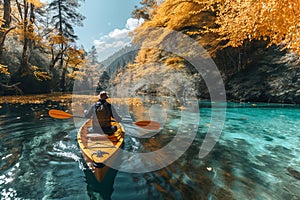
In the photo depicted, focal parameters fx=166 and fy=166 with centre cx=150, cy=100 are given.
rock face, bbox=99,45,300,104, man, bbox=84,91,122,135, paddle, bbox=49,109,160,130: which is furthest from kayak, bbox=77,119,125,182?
rock face, bbox=99,45,300,104

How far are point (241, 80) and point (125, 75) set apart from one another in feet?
99.9

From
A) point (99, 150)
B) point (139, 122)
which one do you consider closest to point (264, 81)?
point (139, 122)

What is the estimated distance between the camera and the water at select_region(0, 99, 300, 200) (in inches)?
127

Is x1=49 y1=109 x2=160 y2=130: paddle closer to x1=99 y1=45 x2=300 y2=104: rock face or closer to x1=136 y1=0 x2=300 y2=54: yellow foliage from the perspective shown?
x1=136 y1=0 x2=300 y2=54: yellow foliage

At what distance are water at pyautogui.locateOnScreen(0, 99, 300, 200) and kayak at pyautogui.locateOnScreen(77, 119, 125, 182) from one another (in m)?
0.29

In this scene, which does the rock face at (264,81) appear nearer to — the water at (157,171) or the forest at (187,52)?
the forest at (187,52)

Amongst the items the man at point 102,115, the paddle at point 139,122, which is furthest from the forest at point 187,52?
the man at point 102,115

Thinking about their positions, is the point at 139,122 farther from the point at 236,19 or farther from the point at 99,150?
the point at 236,19

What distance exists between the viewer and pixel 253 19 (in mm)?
5008

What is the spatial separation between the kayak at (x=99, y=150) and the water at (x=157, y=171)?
290 mm

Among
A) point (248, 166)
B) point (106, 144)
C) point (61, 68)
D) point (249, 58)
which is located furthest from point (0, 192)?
point (61, 68)

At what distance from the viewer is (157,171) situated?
402 cm

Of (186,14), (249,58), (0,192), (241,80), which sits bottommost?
(0,192)

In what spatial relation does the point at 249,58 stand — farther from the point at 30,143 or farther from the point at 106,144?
A: the point at 30,143
